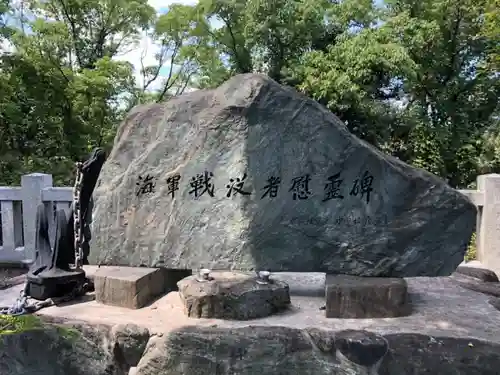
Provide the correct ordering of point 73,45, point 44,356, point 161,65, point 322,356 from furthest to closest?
point 161,65 → point 73,45 → point 44,356 → point 322,356

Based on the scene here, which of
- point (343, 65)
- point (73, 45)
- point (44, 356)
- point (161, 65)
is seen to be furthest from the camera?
point (161, 65)

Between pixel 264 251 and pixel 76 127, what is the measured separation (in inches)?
346

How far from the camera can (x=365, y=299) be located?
336 centimetres

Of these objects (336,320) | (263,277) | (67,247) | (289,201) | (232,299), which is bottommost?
(336,320)

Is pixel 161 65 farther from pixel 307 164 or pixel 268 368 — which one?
pixel 268 368

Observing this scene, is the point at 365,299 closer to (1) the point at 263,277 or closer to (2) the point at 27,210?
(1) the point at 263,277

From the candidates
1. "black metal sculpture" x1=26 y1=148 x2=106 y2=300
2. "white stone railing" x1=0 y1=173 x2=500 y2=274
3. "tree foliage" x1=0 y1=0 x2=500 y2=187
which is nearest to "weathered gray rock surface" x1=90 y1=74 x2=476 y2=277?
"black metal sculpture" x1=26 y1=148 x2=106 y2=300

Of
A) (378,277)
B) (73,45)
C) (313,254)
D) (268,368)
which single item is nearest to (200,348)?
(268,368)

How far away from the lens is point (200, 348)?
10.2 ft

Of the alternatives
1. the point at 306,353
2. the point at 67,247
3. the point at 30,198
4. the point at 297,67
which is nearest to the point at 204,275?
the point at 306,353

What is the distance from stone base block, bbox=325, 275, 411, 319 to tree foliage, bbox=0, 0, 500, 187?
703 centimetres

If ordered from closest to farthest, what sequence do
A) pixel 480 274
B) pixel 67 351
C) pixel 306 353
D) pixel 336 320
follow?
pixel 306 353, pixel 336 320, pixel 67 351, pixel 480 274

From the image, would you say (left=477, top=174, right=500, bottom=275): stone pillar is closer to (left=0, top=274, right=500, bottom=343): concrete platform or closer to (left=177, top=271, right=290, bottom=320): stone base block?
(left=0, top=274, right=500, bottom=343): concrete platform

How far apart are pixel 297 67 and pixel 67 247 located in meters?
7.75
